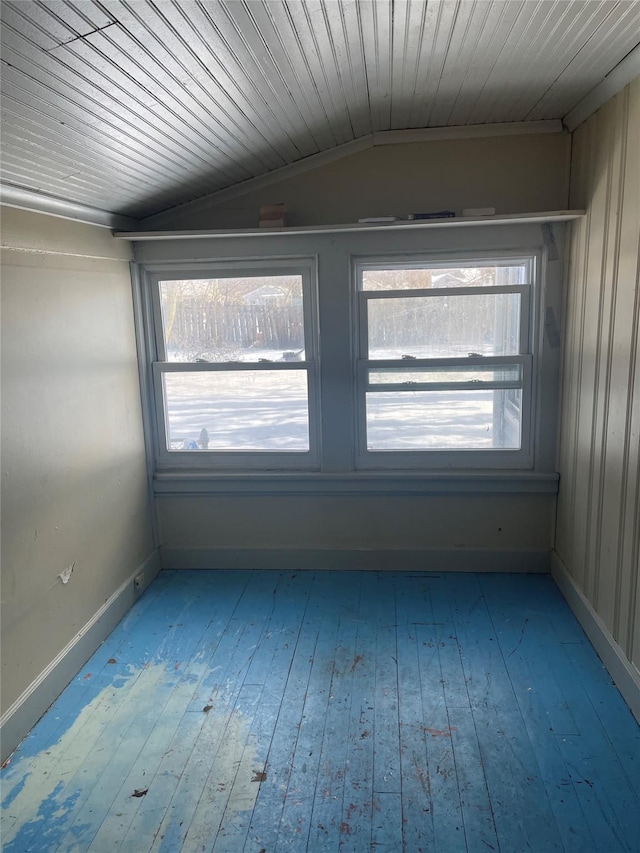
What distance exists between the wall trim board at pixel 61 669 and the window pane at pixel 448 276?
7.39ft

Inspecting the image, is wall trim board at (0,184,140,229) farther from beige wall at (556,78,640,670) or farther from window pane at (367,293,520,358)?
beige wall at (556,78,640,670)

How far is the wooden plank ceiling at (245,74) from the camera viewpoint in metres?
1.58

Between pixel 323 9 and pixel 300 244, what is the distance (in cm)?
168

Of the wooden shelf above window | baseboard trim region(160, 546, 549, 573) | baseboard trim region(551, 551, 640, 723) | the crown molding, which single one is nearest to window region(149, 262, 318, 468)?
the wooden shelf above window

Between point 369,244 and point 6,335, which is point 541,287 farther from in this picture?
point 6,335

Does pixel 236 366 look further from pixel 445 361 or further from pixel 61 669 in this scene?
pixel 61 669

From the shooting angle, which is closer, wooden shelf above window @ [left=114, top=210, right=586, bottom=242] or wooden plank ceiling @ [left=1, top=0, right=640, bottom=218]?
wooden plank ceiling @ [left=1, top=0, right=640, bottom=218]

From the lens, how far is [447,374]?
353 centimetres

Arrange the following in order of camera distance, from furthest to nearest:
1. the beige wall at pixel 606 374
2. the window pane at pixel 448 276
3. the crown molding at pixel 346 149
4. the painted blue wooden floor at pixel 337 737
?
the window pane at pixel 448 276 < the crown molding at pixel 346 149 < the beige wall at pixel 606 374 < the painted blue wooden floor at pixel 337 737

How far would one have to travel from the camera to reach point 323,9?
1756 millimetres

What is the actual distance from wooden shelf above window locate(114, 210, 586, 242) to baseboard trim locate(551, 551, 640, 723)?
6.36ft

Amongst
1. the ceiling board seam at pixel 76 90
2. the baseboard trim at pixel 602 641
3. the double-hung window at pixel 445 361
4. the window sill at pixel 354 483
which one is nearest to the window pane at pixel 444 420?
the double-hung window at pixel 445 361

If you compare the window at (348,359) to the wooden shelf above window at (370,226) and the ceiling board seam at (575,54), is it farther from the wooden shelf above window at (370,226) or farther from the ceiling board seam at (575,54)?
the ceiling board seam at (575,54)

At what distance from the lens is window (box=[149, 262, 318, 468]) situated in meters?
3.58
